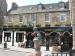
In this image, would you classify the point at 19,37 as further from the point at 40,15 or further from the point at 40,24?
the point at 40,15

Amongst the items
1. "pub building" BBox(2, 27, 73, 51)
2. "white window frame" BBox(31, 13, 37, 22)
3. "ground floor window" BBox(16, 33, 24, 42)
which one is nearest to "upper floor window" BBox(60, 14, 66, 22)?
"white window frame" BBox(31, 13, 37, 22)

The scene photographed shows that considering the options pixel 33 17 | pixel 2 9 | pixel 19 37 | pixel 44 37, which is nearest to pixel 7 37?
pixel 19 37

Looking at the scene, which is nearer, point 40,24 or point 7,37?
point 7,37

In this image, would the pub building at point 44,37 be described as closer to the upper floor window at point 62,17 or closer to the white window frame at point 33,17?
the white window frame at point 33,17

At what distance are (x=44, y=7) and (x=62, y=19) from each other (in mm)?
6004

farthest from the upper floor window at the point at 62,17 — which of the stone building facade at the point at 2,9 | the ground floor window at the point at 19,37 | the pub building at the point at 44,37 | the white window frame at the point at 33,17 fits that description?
the stone building facade at the point at 2,9

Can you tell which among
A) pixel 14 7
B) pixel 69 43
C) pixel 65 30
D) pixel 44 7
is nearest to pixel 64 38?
pixel 69 43

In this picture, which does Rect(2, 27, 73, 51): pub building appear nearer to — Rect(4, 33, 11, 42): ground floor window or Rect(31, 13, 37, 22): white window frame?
Rect(4, 33, 11, 42): ground floor window

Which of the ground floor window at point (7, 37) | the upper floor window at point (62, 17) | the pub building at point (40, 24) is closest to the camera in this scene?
the pub building at point (40, 24)

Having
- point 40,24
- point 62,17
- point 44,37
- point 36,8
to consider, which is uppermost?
point 36,8

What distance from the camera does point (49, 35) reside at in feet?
106

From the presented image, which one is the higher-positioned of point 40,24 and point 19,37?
point 40,24

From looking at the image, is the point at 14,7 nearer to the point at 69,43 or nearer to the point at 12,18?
the point at 12,18

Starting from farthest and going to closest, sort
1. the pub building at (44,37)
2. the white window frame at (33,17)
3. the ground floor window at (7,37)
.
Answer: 1. the white window frame at (33,17)
2. the ground floor window at (7,37)
3. the pub building at (44,37)
